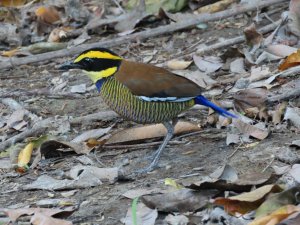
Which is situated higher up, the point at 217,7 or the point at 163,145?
the point at 217,7


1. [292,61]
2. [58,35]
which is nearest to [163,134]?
[292,61]

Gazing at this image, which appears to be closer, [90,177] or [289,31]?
[90,177]

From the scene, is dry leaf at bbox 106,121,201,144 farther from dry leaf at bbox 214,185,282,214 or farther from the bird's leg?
dry leaf at bbox 214,185,282,214

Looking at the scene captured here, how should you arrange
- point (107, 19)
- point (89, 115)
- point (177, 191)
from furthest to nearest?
1. point (107, 19)
2. point (89, 115)
3. point (177, 191)

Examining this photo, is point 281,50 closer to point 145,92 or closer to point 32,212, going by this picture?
point 145,92

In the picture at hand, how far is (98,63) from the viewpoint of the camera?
5734mm

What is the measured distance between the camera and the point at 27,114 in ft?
22.6

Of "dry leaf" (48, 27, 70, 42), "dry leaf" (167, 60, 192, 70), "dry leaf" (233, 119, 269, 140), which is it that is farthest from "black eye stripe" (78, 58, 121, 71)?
"dry leaf" (48, 27, 70, 42)

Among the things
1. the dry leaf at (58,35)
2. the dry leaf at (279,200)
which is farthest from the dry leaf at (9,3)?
the dry leaf at (279,200)

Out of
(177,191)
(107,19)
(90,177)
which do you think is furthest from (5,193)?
(107,19)

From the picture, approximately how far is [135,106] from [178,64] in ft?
6.57

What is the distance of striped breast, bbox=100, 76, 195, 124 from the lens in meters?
5.54

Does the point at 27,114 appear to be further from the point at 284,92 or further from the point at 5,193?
the point at 284,92

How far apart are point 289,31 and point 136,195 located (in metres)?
3.39
